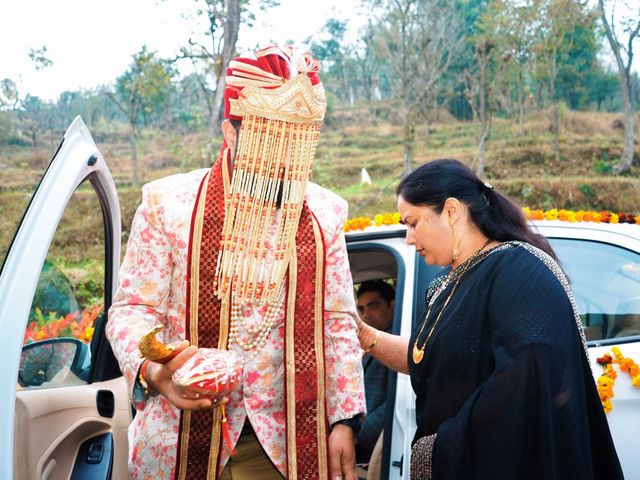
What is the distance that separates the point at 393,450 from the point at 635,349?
1.10 meters

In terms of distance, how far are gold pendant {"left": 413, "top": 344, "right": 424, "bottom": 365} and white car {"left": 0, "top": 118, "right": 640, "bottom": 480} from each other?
1.69 ft

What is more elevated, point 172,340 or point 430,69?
point 430,69

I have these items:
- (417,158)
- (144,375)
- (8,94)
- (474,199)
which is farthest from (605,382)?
(417,158)

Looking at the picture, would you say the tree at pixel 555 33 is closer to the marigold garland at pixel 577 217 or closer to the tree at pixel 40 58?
the tree at pixel 40 58

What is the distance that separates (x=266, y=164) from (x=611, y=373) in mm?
1622

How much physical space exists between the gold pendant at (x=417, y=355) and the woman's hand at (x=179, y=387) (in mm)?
668

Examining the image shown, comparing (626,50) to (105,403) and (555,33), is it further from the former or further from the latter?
(105,403)

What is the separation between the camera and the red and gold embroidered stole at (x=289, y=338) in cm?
205

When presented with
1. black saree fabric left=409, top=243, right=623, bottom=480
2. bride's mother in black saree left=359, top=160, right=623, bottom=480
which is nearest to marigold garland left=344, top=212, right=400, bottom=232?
bride's mother in black saree left=359, top=160, right=623, bottom=480

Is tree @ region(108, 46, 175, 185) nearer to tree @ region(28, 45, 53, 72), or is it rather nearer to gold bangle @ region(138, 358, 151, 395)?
tree @ region(28, 45, 53, 72)

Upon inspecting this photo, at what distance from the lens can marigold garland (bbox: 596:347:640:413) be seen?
262cm

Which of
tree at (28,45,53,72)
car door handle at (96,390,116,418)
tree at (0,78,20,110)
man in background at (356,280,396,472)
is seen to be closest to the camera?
car door handle at (96,390,116,418)

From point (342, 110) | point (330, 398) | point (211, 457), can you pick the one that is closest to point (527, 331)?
point (330, 398)

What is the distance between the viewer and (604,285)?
3.00 m
